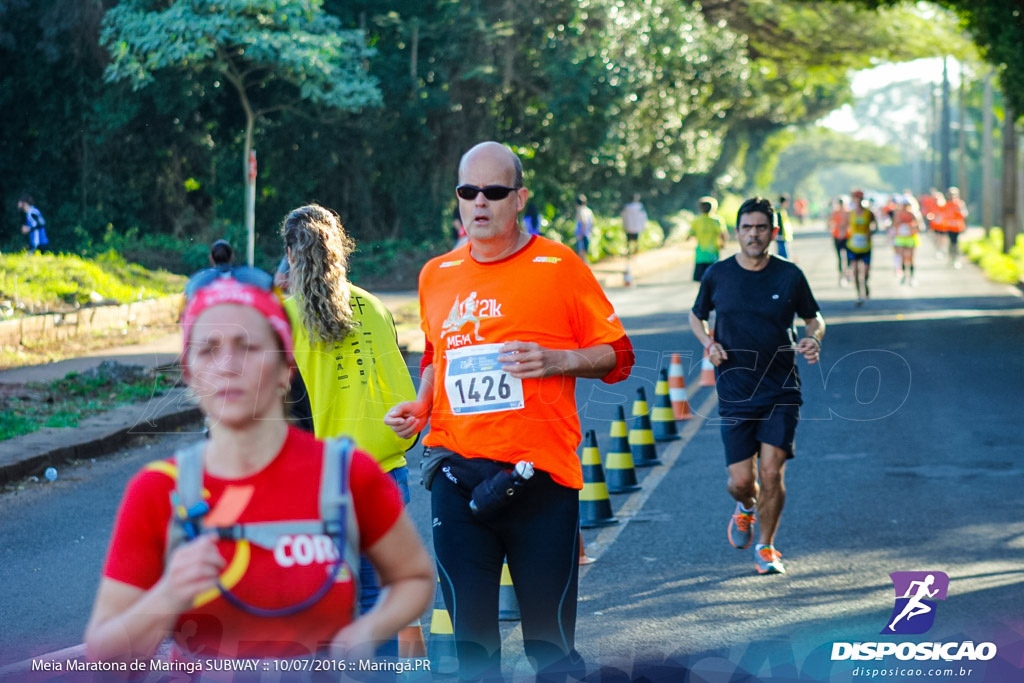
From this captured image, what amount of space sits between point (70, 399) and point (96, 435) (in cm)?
234

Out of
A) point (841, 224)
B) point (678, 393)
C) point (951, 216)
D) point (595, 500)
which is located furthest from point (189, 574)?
point (951, 216)

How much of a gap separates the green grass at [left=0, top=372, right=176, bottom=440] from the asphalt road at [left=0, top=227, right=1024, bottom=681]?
0.95 m

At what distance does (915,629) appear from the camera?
5984 millimetres

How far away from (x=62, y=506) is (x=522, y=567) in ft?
20.0

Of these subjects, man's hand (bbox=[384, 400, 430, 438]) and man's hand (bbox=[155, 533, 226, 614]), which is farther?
man's hand (bbox=[384, 400, 430, 438])

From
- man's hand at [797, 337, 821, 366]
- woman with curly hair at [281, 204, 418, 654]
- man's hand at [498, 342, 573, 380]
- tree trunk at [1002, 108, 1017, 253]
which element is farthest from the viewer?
tree trunk at [1002, 108, 1017, 253]

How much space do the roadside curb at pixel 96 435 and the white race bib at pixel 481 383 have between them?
271 inches

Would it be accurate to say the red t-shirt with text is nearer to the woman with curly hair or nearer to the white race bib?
the white race bib

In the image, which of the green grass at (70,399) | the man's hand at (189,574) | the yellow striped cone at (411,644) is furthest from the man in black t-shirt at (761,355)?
the green grass at (70,399)

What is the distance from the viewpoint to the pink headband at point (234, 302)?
2246 millimetres

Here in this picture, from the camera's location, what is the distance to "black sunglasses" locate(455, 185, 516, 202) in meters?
4.29

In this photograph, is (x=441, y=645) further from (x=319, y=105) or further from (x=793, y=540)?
(x=319, y=105)

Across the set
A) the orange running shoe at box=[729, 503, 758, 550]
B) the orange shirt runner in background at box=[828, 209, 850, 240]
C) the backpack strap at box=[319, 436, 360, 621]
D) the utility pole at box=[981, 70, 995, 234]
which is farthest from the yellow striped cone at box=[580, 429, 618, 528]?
the utility pole at box=[981, 70, 995, 234]

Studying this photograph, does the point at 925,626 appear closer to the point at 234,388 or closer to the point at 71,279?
the point at 234,388
